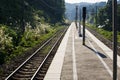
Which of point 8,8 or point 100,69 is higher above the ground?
point 8,8

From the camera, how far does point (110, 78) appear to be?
15.9 metres

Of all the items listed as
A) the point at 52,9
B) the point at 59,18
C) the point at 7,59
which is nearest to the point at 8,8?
the point at 7,59

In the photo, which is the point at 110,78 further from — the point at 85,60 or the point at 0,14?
the point at 0,14

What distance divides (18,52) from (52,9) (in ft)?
313

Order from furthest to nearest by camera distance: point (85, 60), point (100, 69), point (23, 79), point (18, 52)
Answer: point (18, 52) → point (85, 60) → point (100, 69) → point (23, 79)

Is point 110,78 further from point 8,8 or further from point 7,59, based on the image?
point 8,8

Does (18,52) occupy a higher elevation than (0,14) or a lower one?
lower

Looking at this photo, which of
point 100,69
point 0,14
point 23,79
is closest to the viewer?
point 23,79

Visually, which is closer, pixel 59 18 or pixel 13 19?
pixel 13 19

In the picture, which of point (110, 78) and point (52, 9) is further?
point (52, 9)

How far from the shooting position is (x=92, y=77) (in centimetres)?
1614

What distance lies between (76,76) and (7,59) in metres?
7.80

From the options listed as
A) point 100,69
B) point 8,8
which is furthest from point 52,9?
point 100,69

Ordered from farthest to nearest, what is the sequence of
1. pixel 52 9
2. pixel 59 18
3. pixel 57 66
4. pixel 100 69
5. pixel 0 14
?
pixel 59 18
pixel 52 9
pixel 0 14
pixel 57 66
pixel 100 69
